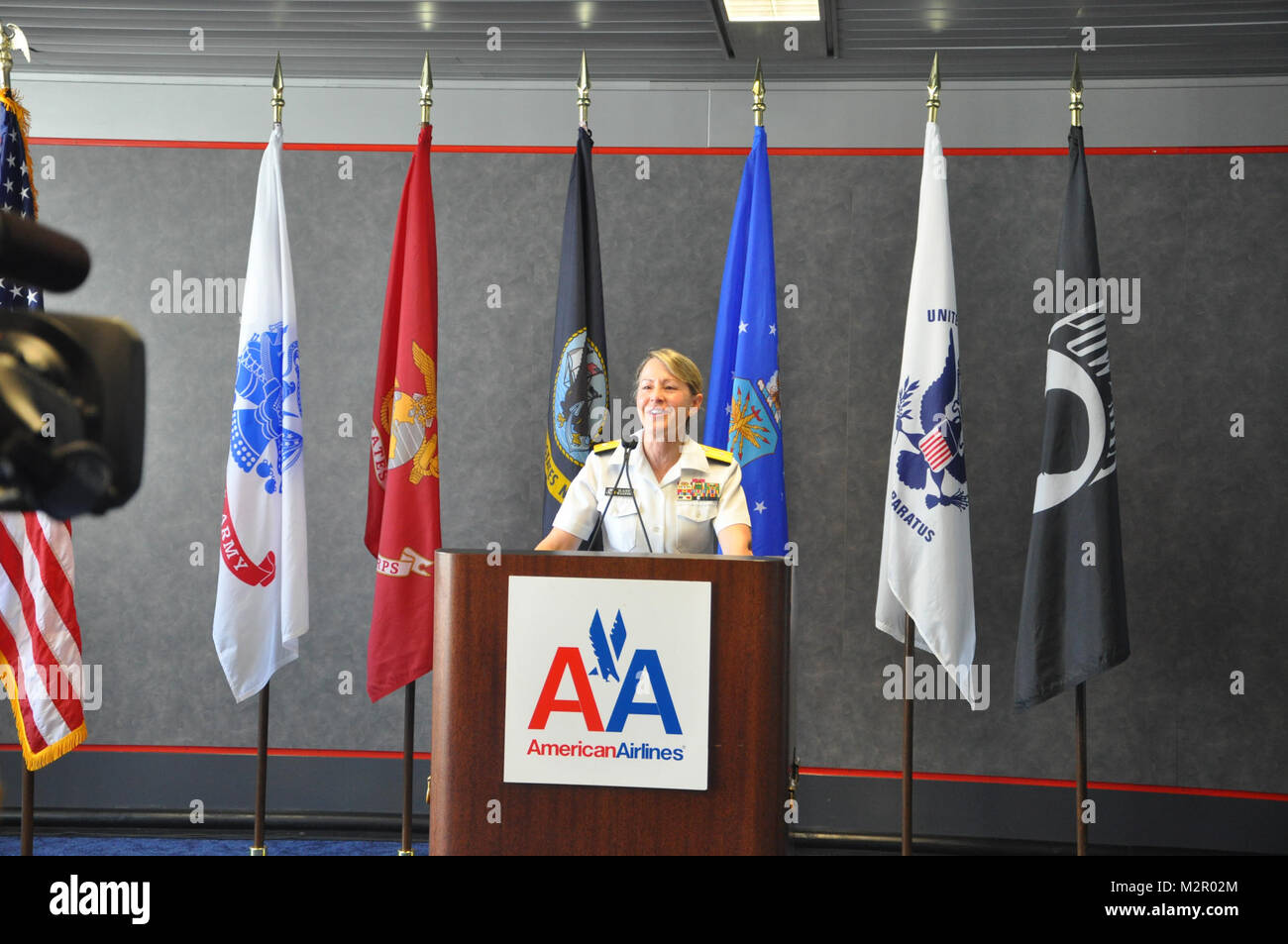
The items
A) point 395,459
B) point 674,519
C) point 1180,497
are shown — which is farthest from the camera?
point 1180,497

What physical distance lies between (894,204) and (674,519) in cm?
188

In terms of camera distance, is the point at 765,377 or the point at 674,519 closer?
the point at 674,519

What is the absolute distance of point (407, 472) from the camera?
3506 millimetres

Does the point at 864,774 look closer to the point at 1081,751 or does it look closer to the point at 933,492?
the point at 1081,751

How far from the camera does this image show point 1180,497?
→ 3.99m

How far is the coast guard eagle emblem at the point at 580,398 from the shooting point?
12.0 ft

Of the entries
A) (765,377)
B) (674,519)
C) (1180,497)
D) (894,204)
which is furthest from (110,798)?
(1180,497)

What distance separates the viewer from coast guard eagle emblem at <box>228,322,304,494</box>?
342 cm

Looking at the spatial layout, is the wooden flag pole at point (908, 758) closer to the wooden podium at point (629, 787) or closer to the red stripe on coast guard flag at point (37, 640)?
the wooden podium at point (629, 787)

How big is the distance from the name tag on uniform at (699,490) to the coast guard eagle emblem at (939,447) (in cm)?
84

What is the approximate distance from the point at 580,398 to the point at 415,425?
559 millimetres

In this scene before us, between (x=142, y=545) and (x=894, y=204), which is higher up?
(x=894, y=204)

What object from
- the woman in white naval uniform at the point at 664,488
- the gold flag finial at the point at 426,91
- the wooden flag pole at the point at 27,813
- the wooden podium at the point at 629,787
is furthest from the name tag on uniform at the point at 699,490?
the wooden flag pole at the point at 27,813

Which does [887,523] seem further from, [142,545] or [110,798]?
[110,798]
